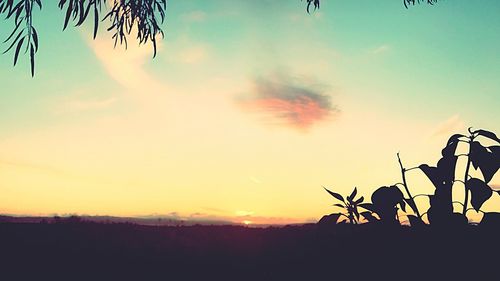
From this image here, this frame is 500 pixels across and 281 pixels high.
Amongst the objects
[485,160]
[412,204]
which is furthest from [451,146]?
[412,204]

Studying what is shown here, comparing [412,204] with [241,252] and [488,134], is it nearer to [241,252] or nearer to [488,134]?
[488,134]

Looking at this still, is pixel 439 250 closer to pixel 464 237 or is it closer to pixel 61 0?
pixel 464 237

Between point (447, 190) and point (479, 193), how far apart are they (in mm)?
120

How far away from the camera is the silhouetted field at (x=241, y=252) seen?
195 cm

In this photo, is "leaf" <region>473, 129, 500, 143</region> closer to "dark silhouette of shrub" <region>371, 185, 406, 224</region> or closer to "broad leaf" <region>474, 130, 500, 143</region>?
"broad leaf" <region>474, 130, 500, 143</region>

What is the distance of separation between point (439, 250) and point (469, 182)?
1.02 feet

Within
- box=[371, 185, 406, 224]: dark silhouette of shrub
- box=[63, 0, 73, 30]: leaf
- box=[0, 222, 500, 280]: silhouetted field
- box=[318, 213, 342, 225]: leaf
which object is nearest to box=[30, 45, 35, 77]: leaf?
box=[63, 0, 73, 30]: leaf

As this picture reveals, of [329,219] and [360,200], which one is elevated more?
[360,200]

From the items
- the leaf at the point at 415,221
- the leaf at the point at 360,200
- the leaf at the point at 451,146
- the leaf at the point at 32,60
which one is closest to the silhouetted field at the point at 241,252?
the leaf at the point at 415,221

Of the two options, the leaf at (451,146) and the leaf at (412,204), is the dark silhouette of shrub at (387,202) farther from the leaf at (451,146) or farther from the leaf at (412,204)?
the leaf at (451,146)

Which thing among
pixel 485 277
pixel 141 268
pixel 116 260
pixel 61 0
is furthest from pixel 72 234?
pixel 485 277

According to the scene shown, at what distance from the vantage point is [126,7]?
22.2 ft

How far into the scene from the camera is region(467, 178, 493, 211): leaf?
1998 millimetres

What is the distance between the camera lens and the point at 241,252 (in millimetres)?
5344
